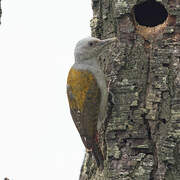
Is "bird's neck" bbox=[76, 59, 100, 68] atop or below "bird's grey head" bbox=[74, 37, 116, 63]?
below

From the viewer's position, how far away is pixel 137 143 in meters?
5.23

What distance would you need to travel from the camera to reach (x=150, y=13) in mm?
5953

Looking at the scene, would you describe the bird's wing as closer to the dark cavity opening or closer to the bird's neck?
the bird's neck

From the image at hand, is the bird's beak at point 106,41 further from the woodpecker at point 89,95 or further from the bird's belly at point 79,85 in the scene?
the bird's belly at point 79,85

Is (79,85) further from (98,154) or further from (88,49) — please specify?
(98,154)

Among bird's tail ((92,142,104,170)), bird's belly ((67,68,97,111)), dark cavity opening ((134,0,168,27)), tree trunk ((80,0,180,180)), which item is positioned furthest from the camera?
bird's belly ((67,68,97,111))

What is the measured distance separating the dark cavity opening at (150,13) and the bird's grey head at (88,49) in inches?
20.8

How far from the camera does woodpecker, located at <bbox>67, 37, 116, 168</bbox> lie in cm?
547

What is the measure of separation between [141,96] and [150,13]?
3.94ft

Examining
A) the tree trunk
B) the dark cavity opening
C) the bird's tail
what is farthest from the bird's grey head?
the bird's tail

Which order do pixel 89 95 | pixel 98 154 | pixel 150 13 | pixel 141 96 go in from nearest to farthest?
pixel 141 96, pixel 98 154, pixel 89 95, pixel 150 13

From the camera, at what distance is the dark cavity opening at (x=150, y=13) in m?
5.54

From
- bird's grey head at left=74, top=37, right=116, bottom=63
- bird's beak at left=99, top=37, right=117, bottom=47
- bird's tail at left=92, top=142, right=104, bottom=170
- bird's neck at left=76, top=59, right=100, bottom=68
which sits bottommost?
bird's tail at left=92, top=142, right=104, bottom=170

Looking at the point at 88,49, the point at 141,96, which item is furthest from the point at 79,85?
the point at 141,96
